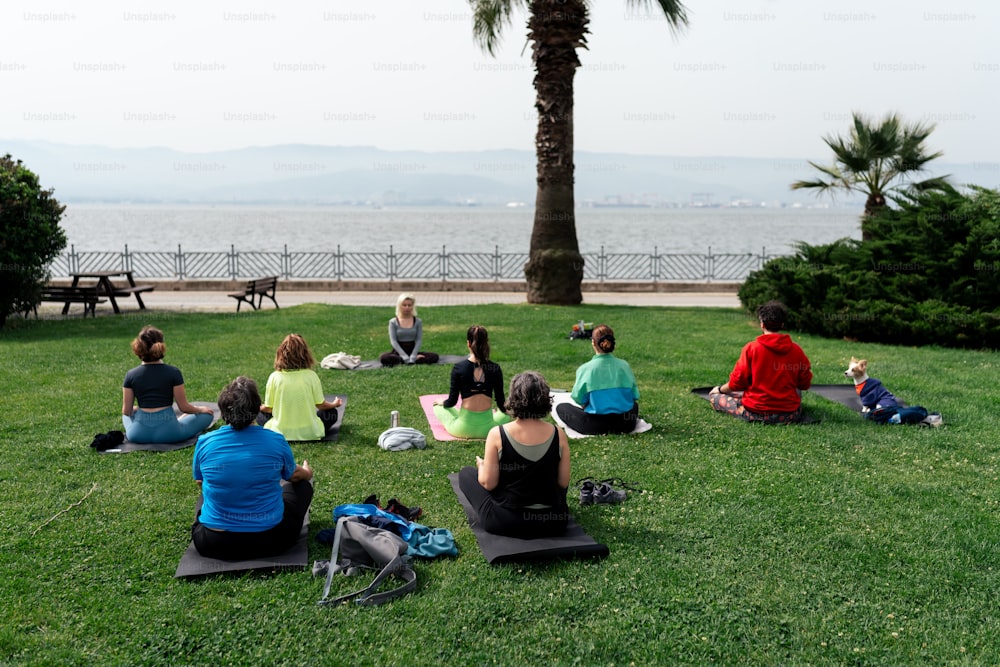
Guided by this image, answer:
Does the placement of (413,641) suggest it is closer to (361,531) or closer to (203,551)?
(361,531)

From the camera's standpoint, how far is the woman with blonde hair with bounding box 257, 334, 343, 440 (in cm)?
768

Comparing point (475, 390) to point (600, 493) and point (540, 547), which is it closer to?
point (600, 493)

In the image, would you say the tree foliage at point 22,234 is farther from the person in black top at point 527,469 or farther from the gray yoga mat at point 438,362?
the person in black top at point 527,469

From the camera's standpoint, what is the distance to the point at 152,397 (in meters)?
7.59

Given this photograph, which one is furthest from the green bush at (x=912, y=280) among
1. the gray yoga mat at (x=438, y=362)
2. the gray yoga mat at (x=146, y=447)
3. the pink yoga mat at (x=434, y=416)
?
the gray yoga mat at (x=146, y=447)

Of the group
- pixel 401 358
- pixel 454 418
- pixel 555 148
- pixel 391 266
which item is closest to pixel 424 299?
pixel 555 148

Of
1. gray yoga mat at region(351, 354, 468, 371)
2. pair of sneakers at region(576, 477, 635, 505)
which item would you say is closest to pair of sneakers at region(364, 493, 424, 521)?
pair of sneakers at region(576, 477, 635, 505)

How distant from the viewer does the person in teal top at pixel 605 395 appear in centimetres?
816

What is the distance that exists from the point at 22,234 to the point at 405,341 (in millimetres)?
8746

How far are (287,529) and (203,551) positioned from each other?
51 centimetres

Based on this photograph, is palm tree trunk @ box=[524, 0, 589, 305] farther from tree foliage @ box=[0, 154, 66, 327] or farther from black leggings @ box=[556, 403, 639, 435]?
black leggings @ box=[556, 403, 639, 435]

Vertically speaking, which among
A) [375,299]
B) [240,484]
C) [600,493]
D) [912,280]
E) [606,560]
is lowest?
[606,560]

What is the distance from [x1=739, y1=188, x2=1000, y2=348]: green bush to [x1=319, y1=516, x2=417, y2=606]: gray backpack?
452 inches

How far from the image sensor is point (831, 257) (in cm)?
1603
